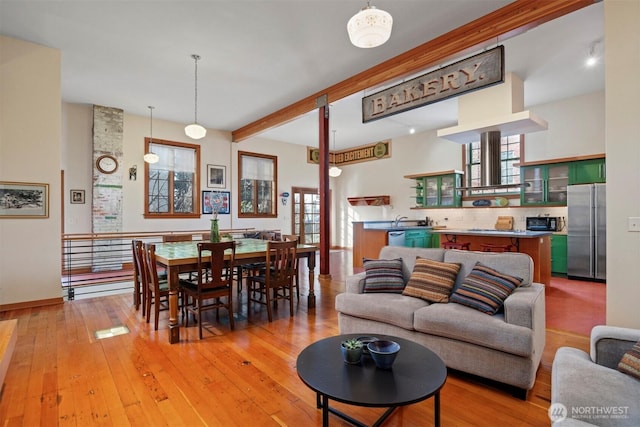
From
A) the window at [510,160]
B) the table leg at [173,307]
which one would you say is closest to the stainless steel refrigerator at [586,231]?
the window at [510,160]

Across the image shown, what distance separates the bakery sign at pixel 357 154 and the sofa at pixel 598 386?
8.64 meters

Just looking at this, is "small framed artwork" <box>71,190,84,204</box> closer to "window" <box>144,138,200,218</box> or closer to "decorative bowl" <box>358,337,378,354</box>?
"window" <box>144,138,200,218</box>

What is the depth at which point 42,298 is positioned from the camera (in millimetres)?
4363

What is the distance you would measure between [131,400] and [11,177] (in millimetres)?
3776

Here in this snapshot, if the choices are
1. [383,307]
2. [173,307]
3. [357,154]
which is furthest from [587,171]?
[173,307]

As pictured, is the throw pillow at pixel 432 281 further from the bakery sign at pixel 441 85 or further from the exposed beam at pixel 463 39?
the exposed beam at pixel 463 39

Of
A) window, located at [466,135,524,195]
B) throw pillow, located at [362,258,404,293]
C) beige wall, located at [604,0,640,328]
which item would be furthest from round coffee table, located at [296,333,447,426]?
window, located at [466,135,524,195]

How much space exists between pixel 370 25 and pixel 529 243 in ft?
14.6

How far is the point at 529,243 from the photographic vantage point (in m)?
5.25

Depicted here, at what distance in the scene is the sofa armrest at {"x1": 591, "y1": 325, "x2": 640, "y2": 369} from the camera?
1.72m

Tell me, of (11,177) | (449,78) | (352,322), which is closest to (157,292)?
(352,322)

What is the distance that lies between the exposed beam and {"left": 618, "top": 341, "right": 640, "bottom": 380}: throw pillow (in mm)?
3228

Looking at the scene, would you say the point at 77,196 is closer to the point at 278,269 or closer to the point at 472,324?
the point at 278,269

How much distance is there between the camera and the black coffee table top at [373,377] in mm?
1442
